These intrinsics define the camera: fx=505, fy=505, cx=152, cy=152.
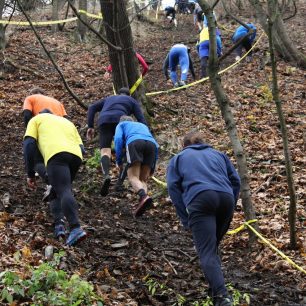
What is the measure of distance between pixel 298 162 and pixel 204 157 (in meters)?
4.41

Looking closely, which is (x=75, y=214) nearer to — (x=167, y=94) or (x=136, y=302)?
(x=136, y=302)

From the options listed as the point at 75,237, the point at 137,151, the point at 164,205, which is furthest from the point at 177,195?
the point at 164,205

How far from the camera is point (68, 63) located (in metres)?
16.6

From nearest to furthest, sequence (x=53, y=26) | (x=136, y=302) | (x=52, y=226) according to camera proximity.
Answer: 1. (x=136, y=302)
2. (x=52, y=226)
3. (x=53, y=26)

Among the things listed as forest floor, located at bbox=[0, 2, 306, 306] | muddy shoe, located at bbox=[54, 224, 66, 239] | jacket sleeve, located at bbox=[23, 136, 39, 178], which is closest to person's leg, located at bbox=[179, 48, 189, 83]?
forest floor, located at bbox=[0, 2, 306, 306]

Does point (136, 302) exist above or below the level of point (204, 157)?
below

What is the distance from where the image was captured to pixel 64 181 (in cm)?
591

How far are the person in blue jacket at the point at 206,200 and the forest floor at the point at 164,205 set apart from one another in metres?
0.49

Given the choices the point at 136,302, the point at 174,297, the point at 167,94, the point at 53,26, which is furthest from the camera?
the point at 53,26

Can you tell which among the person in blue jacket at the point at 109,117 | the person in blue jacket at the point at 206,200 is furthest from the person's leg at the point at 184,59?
the person in blue jacket at the point at 206,200

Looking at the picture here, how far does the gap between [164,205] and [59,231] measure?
8.13ft

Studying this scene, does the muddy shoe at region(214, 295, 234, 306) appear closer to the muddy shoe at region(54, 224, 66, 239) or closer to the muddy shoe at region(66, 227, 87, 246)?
the muddy shoe at region(66, 227, 87, 246)

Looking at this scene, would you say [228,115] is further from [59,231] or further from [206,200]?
[59,231]

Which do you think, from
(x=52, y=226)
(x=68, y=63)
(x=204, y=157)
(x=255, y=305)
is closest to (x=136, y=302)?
(x=255, y=305)
